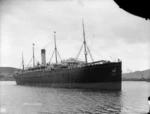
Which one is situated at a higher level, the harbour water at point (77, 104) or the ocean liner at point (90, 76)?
the ocean liner at point (90, 76)

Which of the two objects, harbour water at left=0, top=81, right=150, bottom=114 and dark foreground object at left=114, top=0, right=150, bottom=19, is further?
harbour water at left=0, top=81, right=150, bottom=114

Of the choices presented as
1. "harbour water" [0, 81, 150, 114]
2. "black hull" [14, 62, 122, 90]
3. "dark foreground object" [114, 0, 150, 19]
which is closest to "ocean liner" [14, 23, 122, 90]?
"black hull" [14, 62, 122, 90]

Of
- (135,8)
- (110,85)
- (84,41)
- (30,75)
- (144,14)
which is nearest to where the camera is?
(135,8)

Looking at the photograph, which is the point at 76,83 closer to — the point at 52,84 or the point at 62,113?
the point at 52,84

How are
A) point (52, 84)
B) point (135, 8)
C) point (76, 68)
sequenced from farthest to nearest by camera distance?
point (52, 84) → point (76, 68) → point (135, 8)

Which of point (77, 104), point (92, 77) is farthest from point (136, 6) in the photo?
point (92, 77)

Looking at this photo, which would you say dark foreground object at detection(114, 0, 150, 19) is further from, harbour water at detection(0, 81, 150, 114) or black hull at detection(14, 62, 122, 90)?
black hull at detection(14, 62, 122, 90)

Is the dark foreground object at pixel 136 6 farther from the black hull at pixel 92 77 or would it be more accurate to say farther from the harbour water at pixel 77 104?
the black hull at pixel 92 77

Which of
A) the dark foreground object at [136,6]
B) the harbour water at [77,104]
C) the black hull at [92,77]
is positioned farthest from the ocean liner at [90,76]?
the dark foreground object at [136,6]

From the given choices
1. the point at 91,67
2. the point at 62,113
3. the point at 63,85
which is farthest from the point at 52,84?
the point at 62,113

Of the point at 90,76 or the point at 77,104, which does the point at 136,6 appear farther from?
the point at 90,76

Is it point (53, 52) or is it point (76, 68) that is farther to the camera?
point (53, 52)
